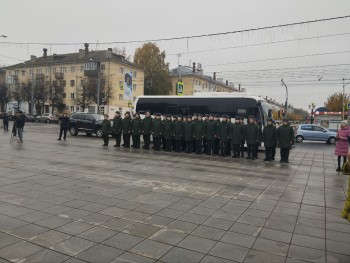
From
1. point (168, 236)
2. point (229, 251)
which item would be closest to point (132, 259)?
point (168, 236)

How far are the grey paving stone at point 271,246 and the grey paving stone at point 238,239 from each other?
89 mm

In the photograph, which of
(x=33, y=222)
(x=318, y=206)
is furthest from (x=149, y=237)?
(x=318, y=206)

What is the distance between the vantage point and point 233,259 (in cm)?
418

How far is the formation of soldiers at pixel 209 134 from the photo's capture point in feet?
46.8

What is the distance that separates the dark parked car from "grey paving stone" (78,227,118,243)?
19.6 metres

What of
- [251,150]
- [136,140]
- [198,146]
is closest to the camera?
[251,150]

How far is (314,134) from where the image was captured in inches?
1088

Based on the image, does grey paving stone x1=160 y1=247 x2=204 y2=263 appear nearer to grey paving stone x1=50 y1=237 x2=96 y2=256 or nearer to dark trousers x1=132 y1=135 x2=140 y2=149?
grey paving stone x1=50 y1=237 x2=96 y2=256

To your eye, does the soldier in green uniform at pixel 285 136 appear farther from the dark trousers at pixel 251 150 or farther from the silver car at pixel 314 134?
the silver car at pixel 314 134

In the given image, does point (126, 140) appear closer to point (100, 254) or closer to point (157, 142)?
point (157, 142)

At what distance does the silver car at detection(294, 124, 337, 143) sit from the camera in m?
27.3

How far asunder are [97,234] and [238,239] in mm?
2180

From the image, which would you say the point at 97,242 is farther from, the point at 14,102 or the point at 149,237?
the point at 14,102

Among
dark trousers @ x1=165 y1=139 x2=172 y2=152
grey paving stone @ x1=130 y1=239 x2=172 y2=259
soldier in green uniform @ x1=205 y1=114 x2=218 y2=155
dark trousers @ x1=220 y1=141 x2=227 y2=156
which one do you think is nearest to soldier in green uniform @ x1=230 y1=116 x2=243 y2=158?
dark trousers @ x1=220 y1=141 x2=227 y2=156
